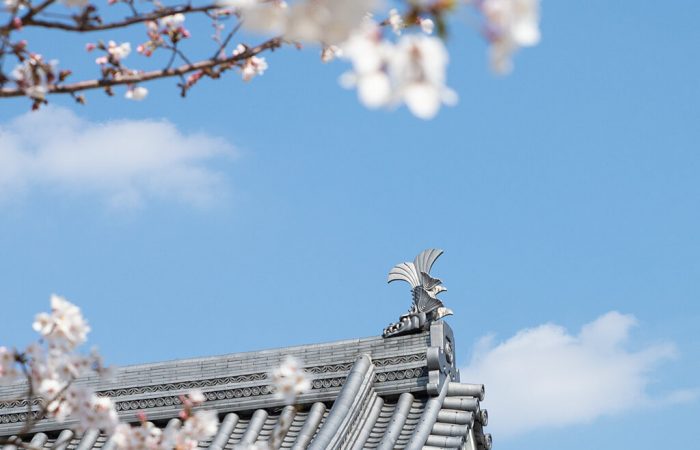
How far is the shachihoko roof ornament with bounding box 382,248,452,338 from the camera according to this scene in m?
12.7

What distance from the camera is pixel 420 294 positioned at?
13.0m

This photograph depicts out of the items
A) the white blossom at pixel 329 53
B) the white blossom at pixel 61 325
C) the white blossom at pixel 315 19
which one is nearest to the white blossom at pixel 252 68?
the white blossom at pixel 329 53

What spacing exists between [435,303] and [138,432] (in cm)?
803

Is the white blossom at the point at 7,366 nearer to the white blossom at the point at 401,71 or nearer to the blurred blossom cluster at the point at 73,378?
the blurred blossom cluster at the point at 73,378

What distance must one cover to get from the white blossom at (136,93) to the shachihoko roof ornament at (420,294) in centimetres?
788

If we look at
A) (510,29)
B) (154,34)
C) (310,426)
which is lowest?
(510,29)

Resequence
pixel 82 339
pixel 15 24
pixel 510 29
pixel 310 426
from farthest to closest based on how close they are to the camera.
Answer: pixel 310 426
pixel 82 339
pixel 15 24
pixel 510 29

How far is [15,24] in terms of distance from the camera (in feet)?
13.5

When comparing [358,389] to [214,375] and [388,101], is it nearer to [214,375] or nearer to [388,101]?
[214,375]

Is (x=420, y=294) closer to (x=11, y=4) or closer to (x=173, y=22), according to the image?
(x=173, y=22)

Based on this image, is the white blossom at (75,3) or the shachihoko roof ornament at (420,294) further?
the shachihoko roof ornament at (420,294)

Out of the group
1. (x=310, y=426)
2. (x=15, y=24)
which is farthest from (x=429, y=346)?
(x=15, y=24)

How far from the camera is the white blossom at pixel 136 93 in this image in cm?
514

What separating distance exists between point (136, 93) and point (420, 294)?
8155mm
